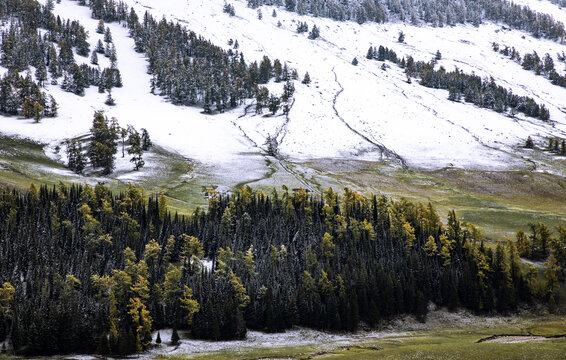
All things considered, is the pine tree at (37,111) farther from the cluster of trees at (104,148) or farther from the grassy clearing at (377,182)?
the cluster of trees at (104,148)

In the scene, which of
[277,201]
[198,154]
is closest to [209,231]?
[277,201]

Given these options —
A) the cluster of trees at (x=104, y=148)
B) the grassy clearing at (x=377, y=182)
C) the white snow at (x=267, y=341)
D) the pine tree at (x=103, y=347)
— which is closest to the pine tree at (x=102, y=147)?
the cluster of trees at (x=104, y=148)

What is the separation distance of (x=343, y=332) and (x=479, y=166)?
142914 millimetres

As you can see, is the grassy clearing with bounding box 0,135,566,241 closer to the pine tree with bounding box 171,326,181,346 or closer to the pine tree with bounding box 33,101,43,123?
the pine tree with bounding box 33,101,43,123

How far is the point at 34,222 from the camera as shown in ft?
316

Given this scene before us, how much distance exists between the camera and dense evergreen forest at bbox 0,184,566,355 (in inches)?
2712

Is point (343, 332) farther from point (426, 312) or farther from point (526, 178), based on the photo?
point (526, 178)

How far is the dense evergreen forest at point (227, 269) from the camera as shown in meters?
68.9

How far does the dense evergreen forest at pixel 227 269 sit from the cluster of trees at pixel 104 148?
148 feet

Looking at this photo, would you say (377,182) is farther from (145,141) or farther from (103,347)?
(103,347)

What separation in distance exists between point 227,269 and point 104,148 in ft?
333

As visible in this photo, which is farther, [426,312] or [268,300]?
[426,312]

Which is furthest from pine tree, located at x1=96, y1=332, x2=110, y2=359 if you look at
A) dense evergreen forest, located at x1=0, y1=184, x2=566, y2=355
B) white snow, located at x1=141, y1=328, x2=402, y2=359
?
white snow, located at x1=141, y1=328, x2=402, y2=359

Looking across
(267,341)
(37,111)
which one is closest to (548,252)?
(267,341)
